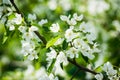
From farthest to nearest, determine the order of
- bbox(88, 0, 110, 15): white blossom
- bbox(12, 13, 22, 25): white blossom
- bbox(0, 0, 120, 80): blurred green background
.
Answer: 1. bbox(88, 0, 110, 15): white blossom
2. bbox(0, 0, 120, 80): blurred green background
3. bbox(12, 13, 22, 25): white blossom

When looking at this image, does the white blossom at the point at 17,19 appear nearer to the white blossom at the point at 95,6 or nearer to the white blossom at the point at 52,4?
the white blossom at the point at 95,6

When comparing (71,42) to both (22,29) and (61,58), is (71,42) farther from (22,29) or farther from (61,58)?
(22,29)

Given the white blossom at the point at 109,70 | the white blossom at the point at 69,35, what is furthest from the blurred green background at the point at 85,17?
the white blossom at the point at 69,35

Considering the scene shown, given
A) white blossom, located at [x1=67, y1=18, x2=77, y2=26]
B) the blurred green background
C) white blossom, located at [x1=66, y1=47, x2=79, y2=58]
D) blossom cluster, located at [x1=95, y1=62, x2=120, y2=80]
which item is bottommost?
the blurred green background

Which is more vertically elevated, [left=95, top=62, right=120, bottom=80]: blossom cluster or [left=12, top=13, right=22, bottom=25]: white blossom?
[left=12, top=13, right=22, bottom=25]: white blossom

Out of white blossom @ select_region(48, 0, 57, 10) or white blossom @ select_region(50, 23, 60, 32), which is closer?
white blossom @ select_region(50, 23, 60, 32)

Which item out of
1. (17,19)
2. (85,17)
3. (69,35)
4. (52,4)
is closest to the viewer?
(69,35)

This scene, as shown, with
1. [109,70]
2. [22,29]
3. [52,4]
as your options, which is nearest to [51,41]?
[22,29]

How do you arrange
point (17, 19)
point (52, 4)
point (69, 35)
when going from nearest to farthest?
point (69, 35) < point (17, 19) < point (52, 4)

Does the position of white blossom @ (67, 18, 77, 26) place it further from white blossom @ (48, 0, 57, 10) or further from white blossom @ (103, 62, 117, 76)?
white blossom @ (48, 0, 57, 10)

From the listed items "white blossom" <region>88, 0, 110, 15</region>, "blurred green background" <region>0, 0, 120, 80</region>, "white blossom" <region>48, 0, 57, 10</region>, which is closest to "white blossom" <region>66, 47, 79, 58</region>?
"blurred green background" <region>0, 0, 120, 80</region>

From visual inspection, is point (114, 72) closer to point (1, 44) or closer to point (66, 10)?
point (1, 44)
